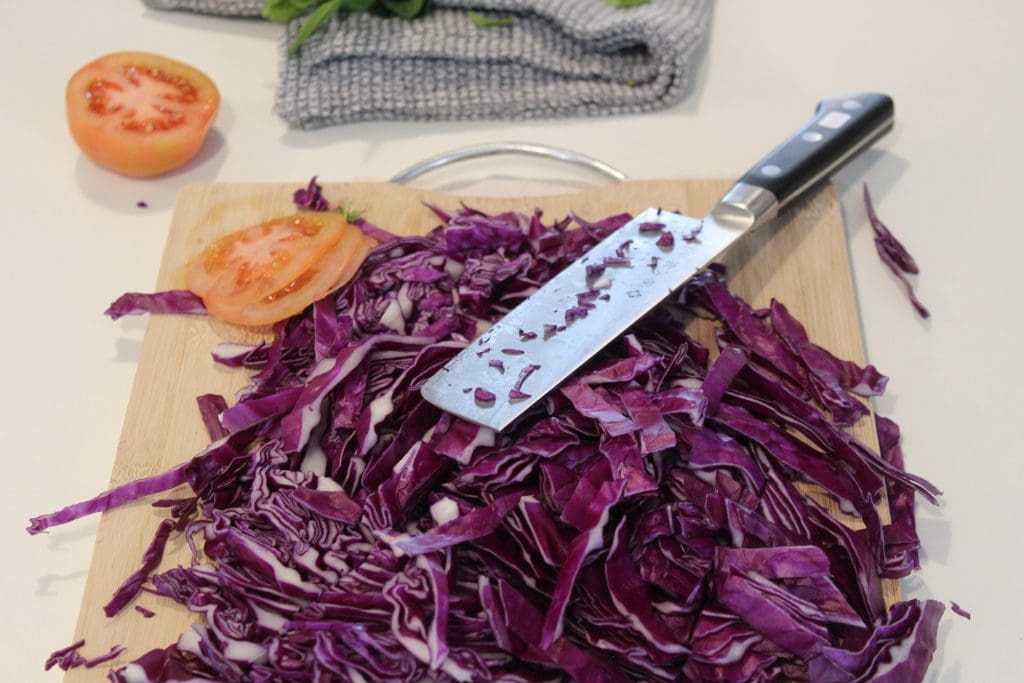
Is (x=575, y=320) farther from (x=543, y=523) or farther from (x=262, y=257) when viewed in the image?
(x=262, y=257)

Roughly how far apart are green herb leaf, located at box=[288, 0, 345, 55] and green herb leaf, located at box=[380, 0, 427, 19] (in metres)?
0.15

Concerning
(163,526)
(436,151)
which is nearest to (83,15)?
(436,151)

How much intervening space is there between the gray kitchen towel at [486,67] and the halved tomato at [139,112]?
26cm

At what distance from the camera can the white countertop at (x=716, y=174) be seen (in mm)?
2299

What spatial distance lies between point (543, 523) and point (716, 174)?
147cm

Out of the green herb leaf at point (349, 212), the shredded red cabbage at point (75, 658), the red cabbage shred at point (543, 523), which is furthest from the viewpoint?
the green herb leaf at point (349, 212)

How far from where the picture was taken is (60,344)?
2.71 m

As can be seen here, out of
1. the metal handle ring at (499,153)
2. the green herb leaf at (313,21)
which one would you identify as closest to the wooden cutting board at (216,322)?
the metal handle ring at (499,153)

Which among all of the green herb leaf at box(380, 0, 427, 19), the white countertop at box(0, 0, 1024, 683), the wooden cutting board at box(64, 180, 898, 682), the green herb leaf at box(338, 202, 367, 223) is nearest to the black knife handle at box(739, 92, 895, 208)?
the wooden cutting board at box(64, 180, 898, 682)

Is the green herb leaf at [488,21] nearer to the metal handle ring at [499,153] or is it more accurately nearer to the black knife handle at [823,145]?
the metal handle ring at [499,153]

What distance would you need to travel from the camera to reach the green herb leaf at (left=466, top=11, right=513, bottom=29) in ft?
10.4

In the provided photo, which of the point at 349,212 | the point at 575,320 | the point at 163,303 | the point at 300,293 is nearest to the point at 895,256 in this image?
the point at 575,320

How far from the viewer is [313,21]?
10.1 ft

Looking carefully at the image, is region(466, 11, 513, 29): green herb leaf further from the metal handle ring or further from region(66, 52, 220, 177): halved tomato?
region(66, 52, 220, 177): halved tomato
